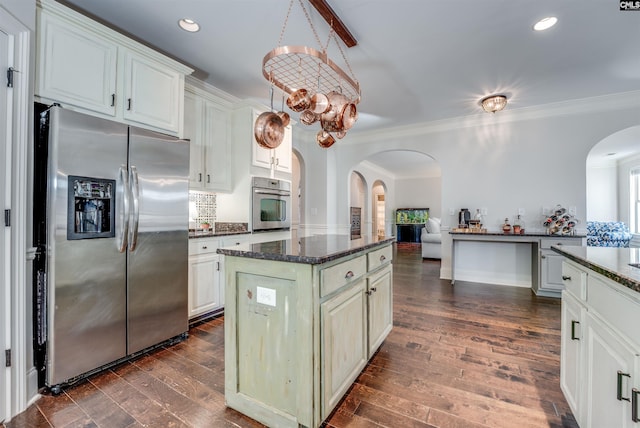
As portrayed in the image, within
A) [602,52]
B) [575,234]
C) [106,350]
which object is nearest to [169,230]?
[106,350]

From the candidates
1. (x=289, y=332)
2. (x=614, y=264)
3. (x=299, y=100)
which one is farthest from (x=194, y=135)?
(x=614, y=264)

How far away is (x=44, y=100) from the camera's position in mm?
1852

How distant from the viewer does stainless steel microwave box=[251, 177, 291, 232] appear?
3.53 m

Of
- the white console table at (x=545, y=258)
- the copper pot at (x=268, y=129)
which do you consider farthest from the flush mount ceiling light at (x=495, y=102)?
the copper pot at (x=268, y=129)

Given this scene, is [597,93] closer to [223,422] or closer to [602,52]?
[602,52]

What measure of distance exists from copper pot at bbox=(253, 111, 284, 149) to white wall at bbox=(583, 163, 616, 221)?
372 inches

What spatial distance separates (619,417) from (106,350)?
2691mm

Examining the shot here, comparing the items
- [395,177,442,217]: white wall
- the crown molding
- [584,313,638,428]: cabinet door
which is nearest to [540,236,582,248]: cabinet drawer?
the crown molding

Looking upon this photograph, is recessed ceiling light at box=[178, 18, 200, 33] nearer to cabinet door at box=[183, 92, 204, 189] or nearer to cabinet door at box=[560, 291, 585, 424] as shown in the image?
cabinet door at box=[183, 92, 204, 189]

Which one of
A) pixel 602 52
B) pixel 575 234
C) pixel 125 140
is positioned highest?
pixel 602 52

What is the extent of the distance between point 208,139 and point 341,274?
2.59m

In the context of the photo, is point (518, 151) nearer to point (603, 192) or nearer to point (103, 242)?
point (103, 242)

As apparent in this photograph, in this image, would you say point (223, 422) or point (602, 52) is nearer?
point (223, 422)

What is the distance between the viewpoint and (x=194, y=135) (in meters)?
3.25
